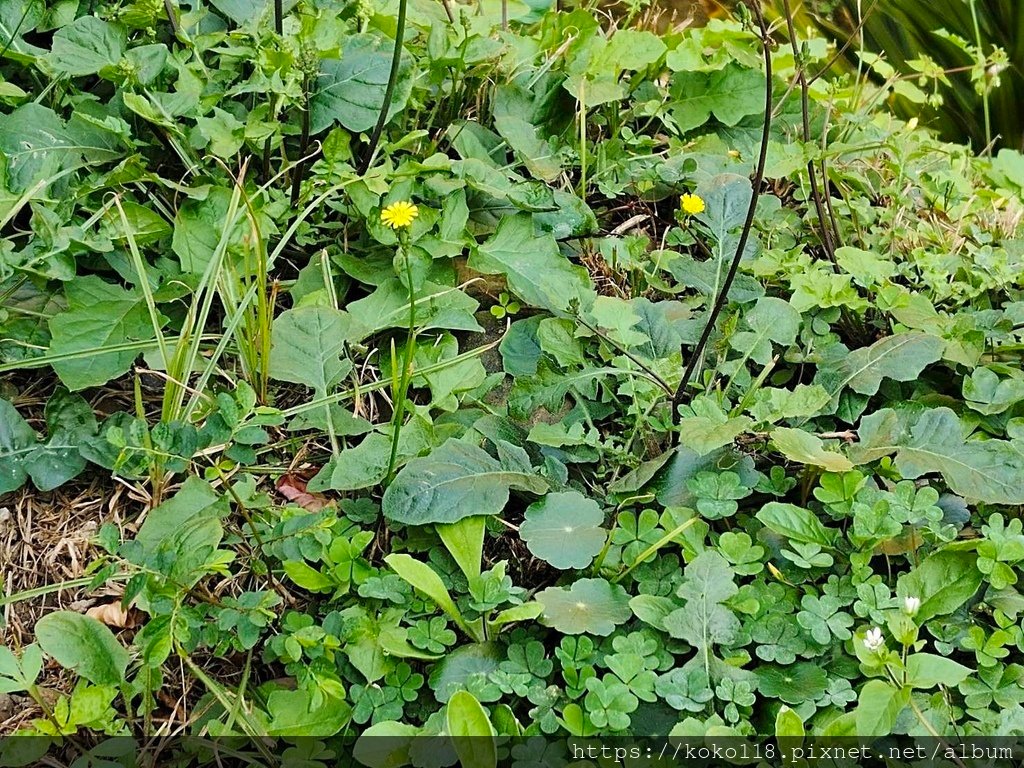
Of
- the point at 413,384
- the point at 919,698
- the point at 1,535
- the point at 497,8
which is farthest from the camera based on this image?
the point at 497,8

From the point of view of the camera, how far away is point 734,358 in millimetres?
1797

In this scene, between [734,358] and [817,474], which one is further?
[734,358]

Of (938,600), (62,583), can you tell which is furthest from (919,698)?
(62,583)

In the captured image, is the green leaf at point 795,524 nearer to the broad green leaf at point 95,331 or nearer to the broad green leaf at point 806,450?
the broad green leaf at point 806,450

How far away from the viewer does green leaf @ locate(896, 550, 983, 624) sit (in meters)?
1.41

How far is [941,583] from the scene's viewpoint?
1.43 metres

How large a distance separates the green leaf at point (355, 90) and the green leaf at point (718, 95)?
705mm

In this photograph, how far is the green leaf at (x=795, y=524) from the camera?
1.47m

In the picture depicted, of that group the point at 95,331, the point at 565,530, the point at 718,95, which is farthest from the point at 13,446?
the point at 718,95

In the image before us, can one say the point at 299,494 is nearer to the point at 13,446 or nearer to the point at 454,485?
the point at 454,485

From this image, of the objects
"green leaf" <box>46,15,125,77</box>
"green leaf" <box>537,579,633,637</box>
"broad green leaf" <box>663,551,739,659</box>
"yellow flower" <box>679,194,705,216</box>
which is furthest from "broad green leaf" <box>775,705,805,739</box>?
"green leaf" <box>46,15,125,77</box>

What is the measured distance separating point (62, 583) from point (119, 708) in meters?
0.20

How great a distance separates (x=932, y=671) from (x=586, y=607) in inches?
18.8

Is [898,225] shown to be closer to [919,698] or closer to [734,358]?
[734,358]
